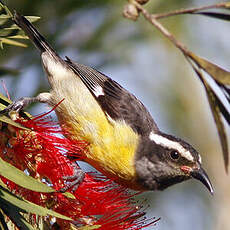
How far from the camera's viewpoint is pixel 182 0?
4.12 m

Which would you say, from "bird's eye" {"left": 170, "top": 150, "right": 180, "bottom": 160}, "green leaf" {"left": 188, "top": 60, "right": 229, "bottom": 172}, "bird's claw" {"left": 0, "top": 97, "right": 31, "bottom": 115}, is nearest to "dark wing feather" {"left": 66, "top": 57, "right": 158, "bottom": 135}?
"bird's eye" {"left": 170, "top": 150, "right": 180, "bottom": 160}

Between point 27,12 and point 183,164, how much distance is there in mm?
1485

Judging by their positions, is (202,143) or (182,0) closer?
(182,0)

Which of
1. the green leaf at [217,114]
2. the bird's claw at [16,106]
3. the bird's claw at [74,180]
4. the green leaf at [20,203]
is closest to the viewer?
the green leaf at [217,114]

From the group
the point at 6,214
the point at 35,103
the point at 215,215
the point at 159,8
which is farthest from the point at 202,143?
the point at 6,214

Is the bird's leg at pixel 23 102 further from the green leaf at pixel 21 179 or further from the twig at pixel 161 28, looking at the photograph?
the twig at pixel 161 28

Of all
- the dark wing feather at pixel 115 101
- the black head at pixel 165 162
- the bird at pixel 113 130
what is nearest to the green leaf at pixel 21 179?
the bird at pixel 113 130

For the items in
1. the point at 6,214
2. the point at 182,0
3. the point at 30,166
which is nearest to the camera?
the point at 6,214

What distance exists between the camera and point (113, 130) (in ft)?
11.8

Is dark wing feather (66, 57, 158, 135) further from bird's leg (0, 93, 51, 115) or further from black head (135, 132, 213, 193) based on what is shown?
bird's leg (0, 93, 51, 115)

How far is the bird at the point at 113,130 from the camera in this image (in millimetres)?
3414

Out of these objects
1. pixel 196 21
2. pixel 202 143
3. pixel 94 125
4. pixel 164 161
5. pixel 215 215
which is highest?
pixel 196 21

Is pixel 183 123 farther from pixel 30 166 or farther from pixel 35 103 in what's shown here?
pixel 30 166

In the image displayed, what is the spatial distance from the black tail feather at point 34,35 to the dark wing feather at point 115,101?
21 cm
